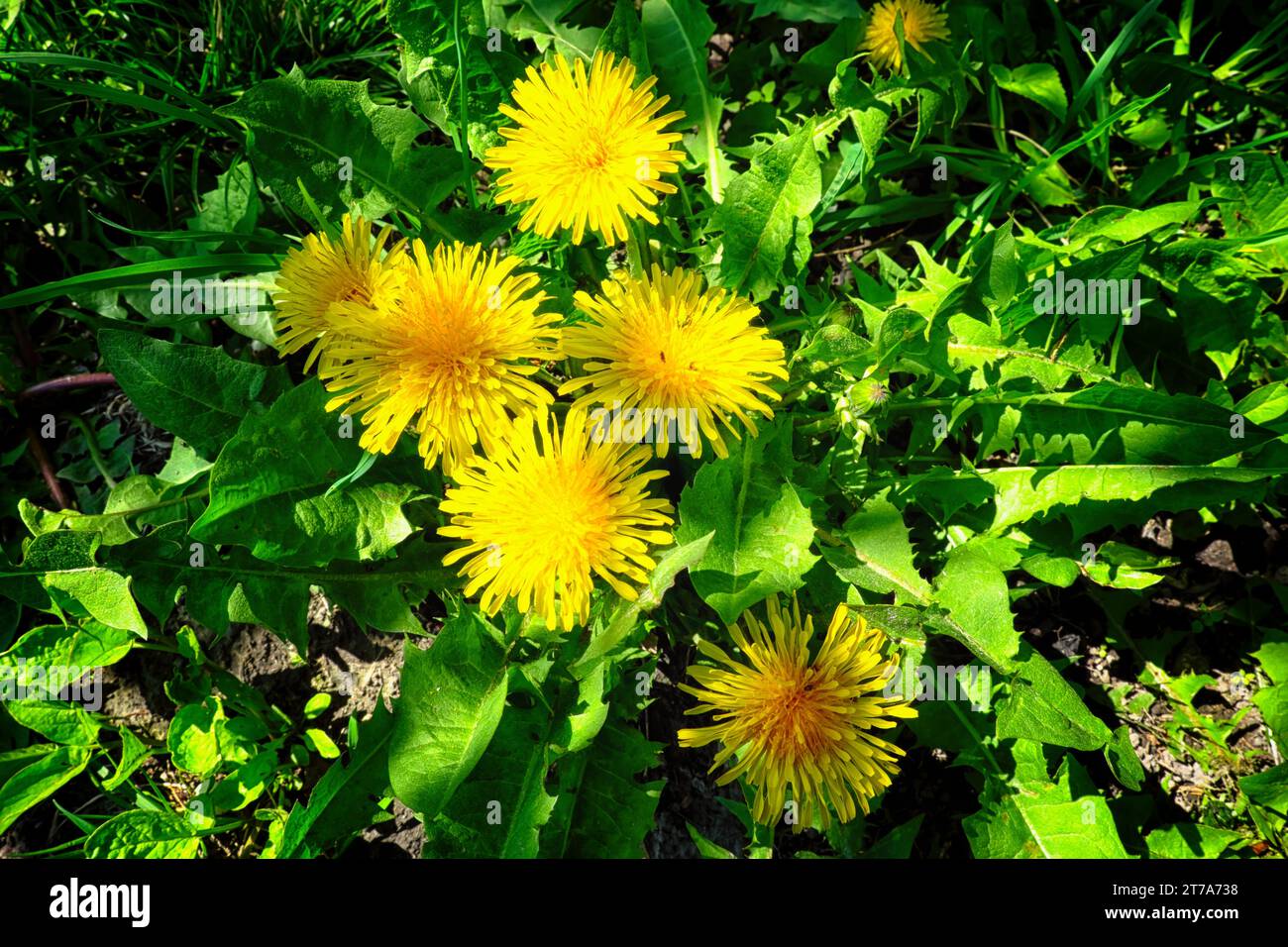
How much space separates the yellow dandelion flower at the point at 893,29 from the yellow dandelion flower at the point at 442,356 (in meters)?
1.32

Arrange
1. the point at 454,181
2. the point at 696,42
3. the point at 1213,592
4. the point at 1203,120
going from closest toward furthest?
the point at 454,181 < the point at 696,42 < the point at 1213,592 < the point at 1203,120

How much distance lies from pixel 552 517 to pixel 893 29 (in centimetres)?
169

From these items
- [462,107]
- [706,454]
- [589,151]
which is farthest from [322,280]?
→ [706,454]

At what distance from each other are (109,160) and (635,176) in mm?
1948

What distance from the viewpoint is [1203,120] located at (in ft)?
8.59

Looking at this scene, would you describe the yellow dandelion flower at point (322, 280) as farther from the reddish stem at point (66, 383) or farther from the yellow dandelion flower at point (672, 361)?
the reddish stem at point (66, 383)

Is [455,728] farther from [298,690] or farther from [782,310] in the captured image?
[782,310]

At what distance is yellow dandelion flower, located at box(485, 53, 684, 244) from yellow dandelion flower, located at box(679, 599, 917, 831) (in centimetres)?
90

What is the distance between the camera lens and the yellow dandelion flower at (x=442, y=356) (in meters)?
1.69

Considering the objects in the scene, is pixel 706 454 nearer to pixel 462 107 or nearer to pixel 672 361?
pixel 672 361

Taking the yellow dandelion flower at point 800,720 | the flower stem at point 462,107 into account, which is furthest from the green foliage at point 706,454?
the yellow dandelion flower at point 800,720

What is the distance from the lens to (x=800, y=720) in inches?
69.5
